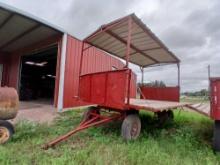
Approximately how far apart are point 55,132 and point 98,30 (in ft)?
9.71

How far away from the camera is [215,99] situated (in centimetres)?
325

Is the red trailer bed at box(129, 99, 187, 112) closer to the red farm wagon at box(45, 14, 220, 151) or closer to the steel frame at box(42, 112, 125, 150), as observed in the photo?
the red farm wagon at box(45, 14, 220, 151)

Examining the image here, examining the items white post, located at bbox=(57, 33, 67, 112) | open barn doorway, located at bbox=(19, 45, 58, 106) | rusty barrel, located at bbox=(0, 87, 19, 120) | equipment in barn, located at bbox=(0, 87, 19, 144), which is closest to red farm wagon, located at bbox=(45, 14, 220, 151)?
equipment in barn, located at bbox=(0, 87, 19, 144)

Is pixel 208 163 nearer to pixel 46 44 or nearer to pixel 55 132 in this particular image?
pixel 55 132

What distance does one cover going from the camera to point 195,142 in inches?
155

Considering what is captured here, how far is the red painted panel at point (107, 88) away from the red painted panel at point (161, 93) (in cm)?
368

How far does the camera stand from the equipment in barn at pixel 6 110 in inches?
135

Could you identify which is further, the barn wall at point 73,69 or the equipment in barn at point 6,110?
the barn wall at point 73,69

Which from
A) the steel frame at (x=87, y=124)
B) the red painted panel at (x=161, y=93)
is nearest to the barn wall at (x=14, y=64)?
the red painted panel at (x=161, y=93)

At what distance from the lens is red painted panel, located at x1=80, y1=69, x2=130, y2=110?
3710mm

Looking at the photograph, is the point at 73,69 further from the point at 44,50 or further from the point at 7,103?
the point at 7,103

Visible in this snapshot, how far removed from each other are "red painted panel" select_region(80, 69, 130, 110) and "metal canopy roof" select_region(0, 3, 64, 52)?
354 centimetres

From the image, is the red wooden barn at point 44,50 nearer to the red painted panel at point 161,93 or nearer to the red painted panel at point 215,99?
the red painted panel at point 161,93

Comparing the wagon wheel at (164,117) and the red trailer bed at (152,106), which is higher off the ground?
the red trailer bed at (152,106)
